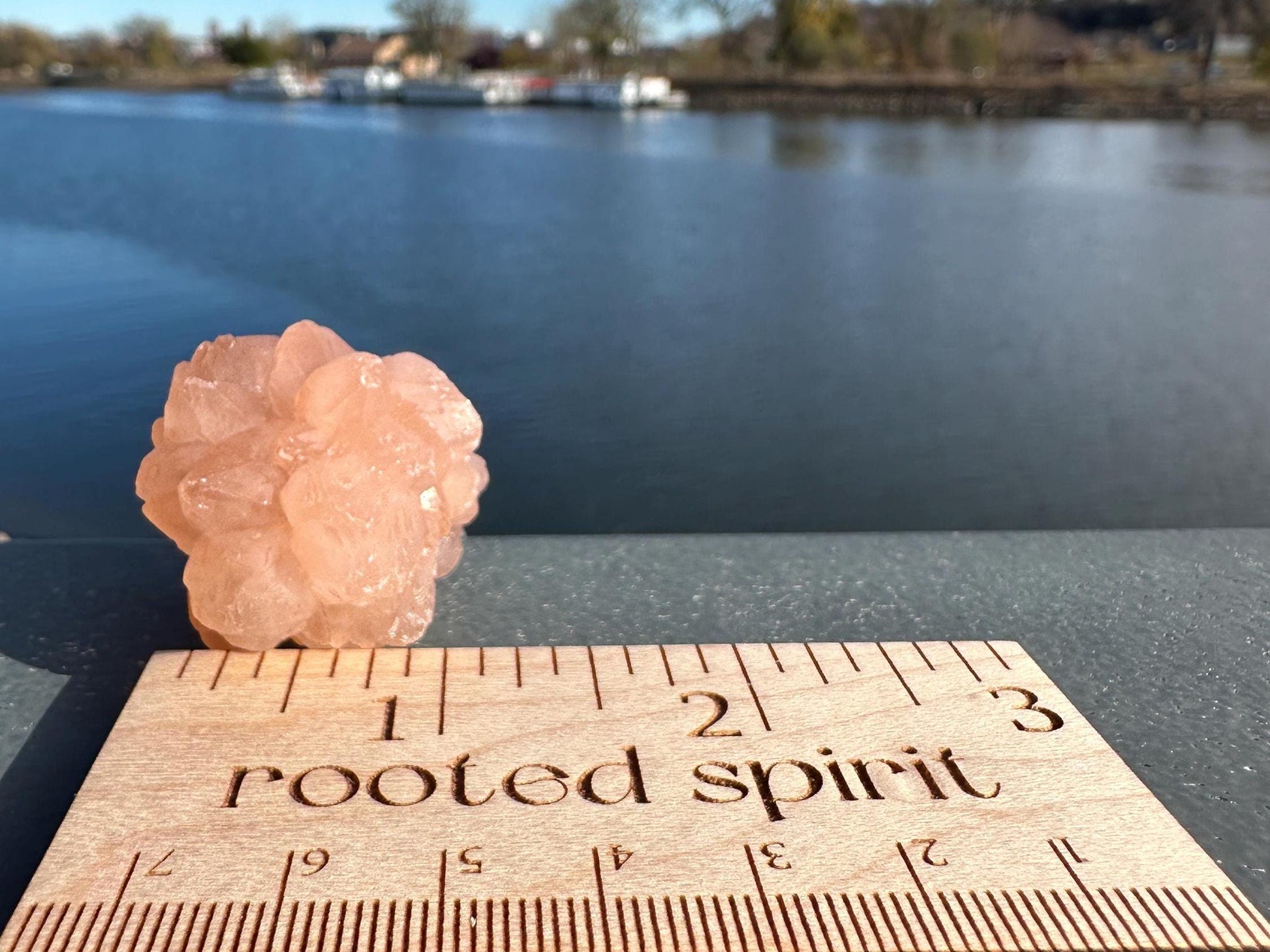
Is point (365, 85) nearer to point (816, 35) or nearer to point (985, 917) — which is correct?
point (816, 35)

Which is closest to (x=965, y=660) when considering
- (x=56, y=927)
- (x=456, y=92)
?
(x=56, y=927)

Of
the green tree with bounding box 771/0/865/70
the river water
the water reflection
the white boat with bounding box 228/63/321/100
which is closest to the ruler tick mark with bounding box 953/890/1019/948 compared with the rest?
the river water

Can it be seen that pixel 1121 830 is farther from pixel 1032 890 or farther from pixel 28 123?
pixel 28 123

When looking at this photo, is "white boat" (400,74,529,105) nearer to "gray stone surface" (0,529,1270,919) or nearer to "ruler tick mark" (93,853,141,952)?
"gray stone surface" (0,529,1270,919)

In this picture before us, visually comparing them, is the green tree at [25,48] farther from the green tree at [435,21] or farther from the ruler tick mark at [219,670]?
the ruler tick mark at [219,670]

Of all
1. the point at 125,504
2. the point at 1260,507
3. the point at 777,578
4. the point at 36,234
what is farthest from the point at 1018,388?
the point at 36,234
